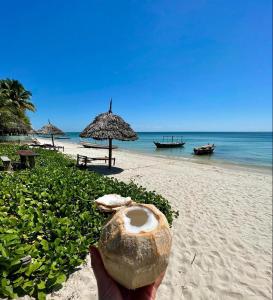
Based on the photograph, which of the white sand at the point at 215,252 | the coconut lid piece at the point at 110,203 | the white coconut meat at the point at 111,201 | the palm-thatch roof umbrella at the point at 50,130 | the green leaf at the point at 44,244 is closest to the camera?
the green leaf at the point at 44,244

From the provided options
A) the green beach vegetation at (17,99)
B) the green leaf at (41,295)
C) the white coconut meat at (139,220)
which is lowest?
the green leaf at (41,295)

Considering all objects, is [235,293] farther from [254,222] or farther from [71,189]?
[71,189]

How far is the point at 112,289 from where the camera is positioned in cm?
98

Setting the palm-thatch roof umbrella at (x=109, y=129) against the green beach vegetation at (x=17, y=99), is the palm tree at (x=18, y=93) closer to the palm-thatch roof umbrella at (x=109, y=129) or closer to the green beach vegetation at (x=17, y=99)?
the green beach vegetation at (x=17, y=99)

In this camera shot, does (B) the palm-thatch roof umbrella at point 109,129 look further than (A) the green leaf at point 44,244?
Yes

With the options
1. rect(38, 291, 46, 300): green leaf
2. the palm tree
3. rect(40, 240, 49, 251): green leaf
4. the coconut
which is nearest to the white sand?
rect(38, 291, 46, 300): green leaf

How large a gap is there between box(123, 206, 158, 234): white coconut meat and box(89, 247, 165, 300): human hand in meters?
0.28

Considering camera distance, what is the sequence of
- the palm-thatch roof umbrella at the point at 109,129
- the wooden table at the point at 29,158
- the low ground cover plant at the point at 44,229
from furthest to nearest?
the palm-thatch roof umbrella at the point at 109,129 → the wooden table at the point at 29,158 → the low ground cover plant at the point at 44,229

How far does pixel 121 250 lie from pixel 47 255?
2851 millimetres

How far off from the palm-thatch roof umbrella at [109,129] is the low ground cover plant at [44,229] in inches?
246

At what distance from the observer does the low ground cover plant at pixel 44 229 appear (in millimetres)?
2701

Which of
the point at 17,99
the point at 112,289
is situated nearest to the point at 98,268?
the point at 112,289

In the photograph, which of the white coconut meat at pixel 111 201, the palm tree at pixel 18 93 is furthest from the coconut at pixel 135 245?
the palm tree at pixel 18 93

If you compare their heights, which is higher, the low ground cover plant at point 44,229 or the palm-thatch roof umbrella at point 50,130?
the palm-thatch roof umbrella at point 50,130
